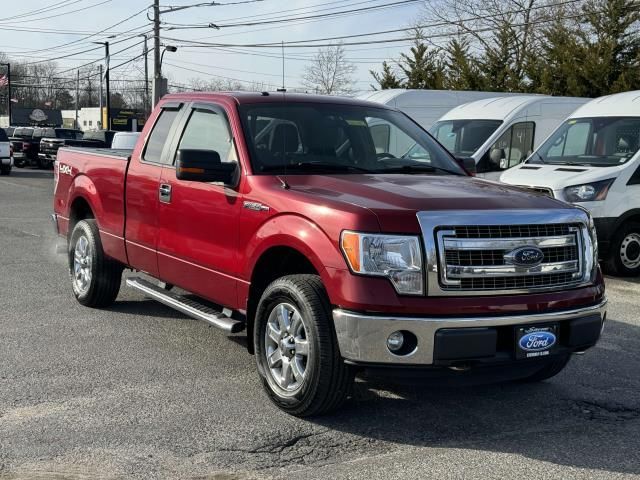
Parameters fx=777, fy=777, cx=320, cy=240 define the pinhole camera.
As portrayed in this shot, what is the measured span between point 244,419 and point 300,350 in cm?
53

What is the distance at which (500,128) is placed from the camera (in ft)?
44.0

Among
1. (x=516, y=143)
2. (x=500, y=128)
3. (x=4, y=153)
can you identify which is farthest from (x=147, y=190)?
(x=4, y=153)

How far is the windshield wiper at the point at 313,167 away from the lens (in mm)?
5172

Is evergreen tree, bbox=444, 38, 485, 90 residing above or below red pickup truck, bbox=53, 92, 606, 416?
above

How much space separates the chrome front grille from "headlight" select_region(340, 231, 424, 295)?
0.07 meters

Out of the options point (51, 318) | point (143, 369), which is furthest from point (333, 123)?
point (51, 318)

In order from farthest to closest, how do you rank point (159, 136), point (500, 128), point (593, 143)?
point (500, 128) → point (593, 143) → point (159, 136)

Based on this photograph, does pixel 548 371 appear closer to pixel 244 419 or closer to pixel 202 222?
pixel 244 419

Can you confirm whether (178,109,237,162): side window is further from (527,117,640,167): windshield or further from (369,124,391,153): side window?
(527,117,640,167): windshield

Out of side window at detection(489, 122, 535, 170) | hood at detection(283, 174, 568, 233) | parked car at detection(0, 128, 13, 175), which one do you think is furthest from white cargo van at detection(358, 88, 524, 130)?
parked car at detection(0, 128, 13, 175)

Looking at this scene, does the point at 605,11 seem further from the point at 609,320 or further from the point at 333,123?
the point at 333,123

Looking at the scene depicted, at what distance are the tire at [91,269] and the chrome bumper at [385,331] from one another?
11.8 ft

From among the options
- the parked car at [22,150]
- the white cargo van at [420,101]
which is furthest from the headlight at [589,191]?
the parked car at [22,150]

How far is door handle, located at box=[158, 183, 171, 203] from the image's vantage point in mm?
5848
